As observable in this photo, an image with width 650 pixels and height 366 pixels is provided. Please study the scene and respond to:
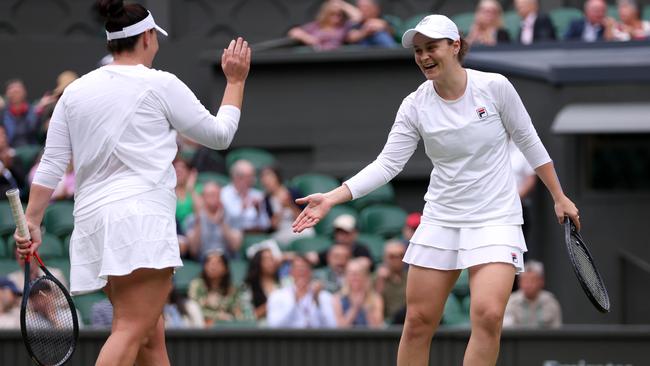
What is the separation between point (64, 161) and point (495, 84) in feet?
5.71

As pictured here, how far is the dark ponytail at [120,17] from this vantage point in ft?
17.2

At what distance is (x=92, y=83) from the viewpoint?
5246mm

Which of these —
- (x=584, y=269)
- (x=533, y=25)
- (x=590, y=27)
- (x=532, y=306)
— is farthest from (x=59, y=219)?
(x=584, y=269)

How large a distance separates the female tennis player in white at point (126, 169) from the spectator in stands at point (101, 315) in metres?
3.83

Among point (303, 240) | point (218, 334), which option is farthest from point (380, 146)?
point (218, 334)

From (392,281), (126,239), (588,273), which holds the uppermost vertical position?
(126,239)

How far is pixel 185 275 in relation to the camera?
10109 millimetres

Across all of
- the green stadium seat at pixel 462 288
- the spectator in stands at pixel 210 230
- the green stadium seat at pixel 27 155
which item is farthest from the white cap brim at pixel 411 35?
the green stadium seat at pixel 27 155

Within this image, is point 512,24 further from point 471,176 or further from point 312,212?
point 312,212

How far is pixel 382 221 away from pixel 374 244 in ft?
1.67

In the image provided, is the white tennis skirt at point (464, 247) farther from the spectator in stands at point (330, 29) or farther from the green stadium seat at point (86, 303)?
the spectator in stands at point (330, 29)

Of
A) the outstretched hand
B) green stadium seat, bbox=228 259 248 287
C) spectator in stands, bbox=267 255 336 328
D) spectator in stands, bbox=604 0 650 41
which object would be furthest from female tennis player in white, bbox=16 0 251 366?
spectator in stands, bbox=604 0 650 41

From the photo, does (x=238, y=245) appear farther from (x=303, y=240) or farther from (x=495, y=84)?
(x=495, y=84)

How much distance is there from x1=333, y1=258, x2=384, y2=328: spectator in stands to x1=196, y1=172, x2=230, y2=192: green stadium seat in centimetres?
210
